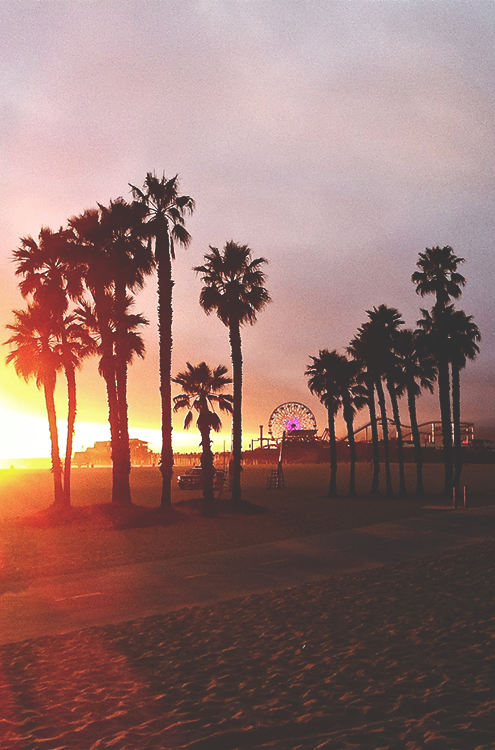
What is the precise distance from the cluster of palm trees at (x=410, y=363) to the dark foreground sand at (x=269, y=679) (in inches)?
1742

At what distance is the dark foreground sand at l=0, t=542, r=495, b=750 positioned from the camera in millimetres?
7008

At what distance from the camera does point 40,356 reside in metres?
41.0

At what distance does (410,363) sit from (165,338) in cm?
2931

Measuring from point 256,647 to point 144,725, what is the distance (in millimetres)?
3411

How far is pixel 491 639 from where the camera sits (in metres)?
10.5

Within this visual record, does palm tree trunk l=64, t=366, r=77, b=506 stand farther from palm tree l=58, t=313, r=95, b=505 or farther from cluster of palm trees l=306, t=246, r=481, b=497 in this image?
cluster of palm trees l=306, t=246, r=481, b=497

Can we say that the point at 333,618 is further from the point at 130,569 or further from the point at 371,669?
the point at 130,569

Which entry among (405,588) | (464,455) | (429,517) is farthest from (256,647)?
(464,455)

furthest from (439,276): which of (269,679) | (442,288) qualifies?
(269,679)

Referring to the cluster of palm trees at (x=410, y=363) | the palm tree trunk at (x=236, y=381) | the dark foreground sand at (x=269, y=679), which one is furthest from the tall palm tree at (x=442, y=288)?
the dark foreground sand at (x=269, y=679)

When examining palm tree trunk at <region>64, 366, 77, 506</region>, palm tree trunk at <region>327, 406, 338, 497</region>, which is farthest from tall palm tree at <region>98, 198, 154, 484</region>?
palm tree trunk at <region>327, 406, 338, 497</region>

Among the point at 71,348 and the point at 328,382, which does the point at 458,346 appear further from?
the point at 71,348

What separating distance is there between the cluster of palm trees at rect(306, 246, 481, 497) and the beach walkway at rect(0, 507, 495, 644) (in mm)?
31247

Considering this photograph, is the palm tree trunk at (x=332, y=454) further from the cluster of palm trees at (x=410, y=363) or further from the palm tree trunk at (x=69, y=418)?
the palm tree trunk at (x=69, y=418)
